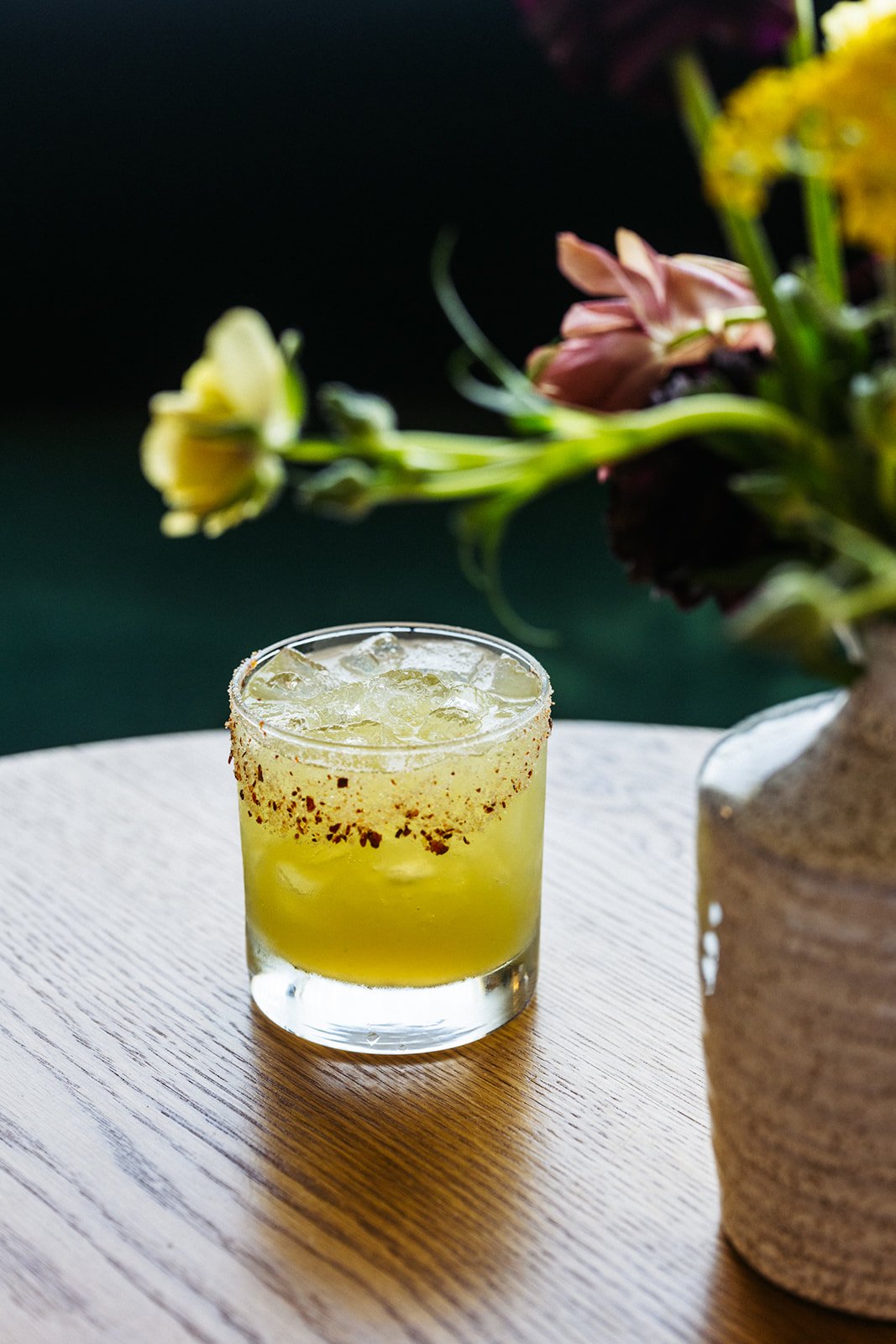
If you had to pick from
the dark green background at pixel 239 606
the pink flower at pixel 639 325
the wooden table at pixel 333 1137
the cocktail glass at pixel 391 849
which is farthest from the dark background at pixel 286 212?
the pink flower at pixel 639 325

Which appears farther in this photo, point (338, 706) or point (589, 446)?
point (338, 706)

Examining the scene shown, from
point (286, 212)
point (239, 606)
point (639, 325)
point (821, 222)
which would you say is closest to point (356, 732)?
point (639, 325)

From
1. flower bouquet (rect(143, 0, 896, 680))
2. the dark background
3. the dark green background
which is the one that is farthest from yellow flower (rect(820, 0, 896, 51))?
the dark background

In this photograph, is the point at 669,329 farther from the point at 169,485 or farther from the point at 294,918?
the point at 294,918

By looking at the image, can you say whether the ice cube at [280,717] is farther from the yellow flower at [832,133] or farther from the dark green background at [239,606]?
the dark green background at [239,606]

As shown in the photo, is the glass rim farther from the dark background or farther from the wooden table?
the dark background

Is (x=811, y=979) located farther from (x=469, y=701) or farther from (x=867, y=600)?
(x=469, y=701)
